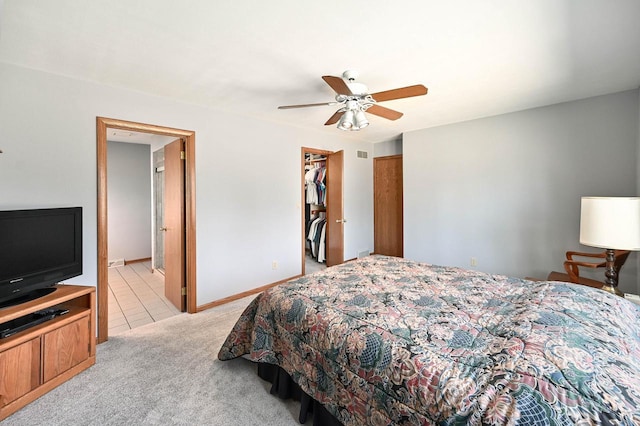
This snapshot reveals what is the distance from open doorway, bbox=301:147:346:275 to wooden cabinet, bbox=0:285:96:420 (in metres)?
2.78

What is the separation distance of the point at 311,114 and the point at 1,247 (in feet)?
10.1

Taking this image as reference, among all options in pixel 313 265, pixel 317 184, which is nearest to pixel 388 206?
pixel 317 184

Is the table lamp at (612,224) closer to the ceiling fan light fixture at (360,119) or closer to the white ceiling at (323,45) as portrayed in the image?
the white ceiling at (323,45)

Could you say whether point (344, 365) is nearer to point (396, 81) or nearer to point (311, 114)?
point (396, 81)

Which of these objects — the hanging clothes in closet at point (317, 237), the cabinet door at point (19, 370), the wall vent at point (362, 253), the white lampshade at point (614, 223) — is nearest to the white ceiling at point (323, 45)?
the white lampshade at point (614, 223)

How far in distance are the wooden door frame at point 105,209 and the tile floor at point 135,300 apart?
11.8 inches

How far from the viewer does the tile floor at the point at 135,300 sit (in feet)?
10.0

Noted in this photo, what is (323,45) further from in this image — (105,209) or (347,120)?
(105,209)

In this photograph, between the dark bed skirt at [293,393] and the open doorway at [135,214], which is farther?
the open doorway at [135,214]

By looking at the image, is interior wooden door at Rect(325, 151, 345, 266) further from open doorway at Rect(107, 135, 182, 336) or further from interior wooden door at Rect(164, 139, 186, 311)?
open doorway at Rect(107, 135, 182, 336)

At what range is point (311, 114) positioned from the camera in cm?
362

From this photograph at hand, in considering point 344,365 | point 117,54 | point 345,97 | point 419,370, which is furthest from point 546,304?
point 117,54

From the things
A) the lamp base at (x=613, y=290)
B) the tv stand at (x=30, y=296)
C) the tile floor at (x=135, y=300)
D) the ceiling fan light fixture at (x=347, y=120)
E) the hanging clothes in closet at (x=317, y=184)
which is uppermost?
the ceiling fan light fixture at (x=347, y=120)

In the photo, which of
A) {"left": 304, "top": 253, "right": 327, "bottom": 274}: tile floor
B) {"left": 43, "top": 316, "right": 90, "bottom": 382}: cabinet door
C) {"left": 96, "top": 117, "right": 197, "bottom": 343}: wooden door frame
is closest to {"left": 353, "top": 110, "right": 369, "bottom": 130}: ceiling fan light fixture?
{"left": 96, "top": 117, "right": 197, "bottom": 343}: wooden door frame
